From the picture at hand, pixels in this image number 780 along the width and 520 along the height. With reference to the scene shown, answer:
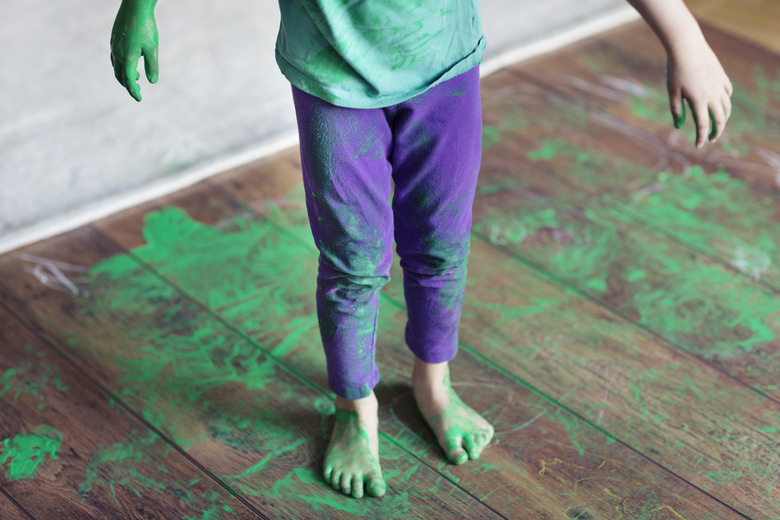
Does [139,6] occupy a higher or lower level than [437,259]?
higher

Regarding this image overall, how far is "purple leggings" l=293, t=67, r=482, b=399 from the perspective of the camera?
0.96 m

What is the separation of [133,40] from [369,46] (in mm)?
263

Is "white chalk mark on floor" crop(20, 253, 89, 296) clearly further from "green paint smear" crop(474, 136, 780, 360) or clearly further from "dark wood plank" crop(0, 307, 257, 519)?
"green paint smear" crop(474, 136, 780, 360)

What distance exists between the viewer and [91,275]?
1519 millimetres

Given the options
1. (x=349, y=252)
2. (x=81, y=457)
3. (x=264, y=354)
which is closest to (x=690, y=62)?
(x=349, y=252)

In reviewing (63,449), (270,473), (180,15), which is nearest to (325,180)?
(270,473)

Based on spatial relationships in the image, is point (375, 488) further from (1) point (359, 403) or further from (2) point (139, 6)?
(2) point (139, 6)

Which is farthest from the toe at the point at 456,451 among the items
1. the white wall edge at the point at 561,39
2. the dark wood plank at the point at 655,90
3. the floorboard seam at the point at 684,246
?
the white wall edge at the point at 561,39

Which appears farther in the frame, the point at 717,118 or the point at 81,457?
the point at 81,457

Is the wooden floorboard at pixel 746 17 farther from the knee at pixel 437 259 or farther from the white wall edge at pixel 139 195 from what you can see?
the knee at pixel 437 259

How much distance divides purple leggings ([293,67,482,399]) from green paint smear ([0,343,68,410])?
0.48m

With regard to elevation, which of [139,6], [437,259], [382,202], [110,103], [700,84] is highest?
[139,6]

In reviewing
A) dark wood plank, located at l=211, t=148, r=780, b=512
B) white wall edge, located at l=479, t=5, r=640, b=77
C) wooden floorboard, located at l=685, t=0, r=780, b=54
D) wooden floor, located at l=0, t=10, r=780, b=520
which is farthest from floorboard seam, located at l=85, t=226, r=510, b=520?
wooden floorboard, located at l=685, t=0, r=780, b=54

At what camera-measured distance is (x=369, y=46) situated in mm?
891
